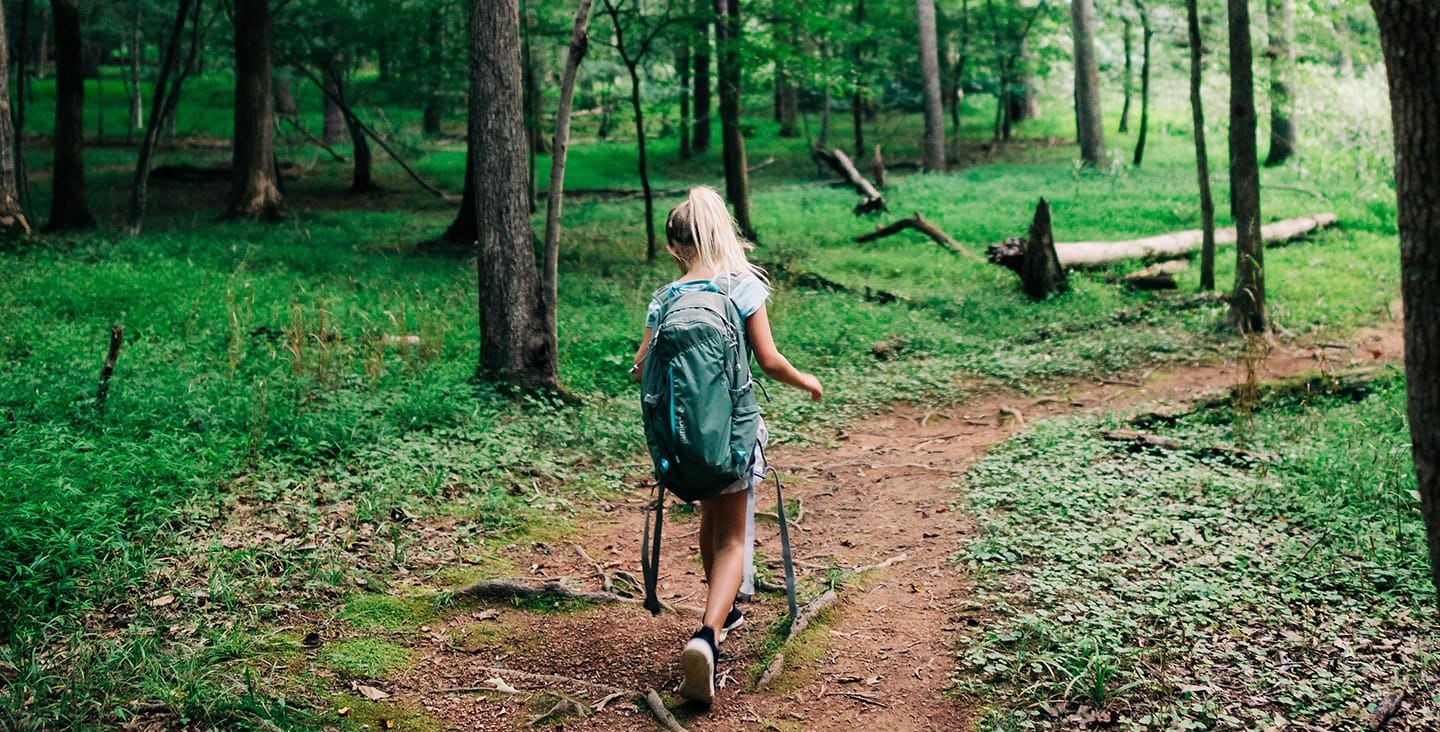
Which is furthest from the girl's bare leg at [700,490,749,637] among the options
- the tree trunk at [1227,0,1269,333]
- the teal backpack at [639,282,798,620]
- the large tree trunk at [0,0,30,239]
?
the large tree trunk at [0,0,30,239]

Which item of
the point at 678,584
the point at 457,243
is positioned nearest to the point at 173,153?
the point at 457,243

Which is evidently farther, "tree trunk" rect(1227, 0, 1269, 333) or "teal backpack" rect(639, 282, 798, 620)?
"tree trunk" rect(1227, 0, 1269, 333)

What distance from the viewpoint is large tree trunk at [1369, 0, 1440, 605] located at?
8.43 ft

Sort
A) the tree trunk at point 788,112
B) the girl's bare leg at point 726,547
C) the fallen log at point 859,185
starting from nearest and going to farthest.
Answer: the girl's bare leg at point 726,547
the fallen log at point 859,185
the tree trunk at point 788,112

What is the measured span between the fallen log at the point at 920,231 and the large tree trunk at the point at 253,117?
10172 mm

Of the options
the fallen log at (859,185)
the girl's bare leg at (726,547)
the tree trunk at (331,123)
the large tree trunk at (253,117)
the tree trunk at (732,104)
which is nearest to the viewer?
the girl's bare leg at (726,547)

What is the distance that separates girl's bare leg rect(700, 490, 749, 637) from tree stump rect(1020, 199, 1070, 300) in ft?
32.0

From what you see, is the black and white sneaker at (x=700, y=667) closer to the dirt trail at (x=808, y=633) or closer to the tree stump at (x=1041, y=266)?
the dirt trail at (x=808, y=633)

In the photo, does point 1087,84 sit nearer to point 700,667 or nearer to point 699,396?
point 699,396

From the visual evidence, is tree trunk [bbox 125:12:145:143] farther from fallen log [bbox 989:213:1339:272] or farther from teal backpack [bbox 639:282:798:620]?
teal backpack [bbox 639:282:798:620]


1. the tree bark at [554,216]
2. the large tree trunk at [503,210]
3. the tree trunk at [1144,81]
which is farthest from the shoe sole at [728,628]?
the tree trunk at [1144,81]

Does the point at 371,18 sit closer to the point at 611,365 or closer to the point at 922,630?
the point at 611,365

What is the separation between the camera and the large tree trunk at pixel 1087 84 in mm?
24906

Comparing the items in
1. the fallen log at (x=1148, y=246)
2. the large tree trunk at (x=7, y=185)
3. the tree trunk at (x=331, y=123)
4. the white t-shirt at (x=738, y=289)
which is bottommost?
the white t-shirt at (x=738, y=289)
